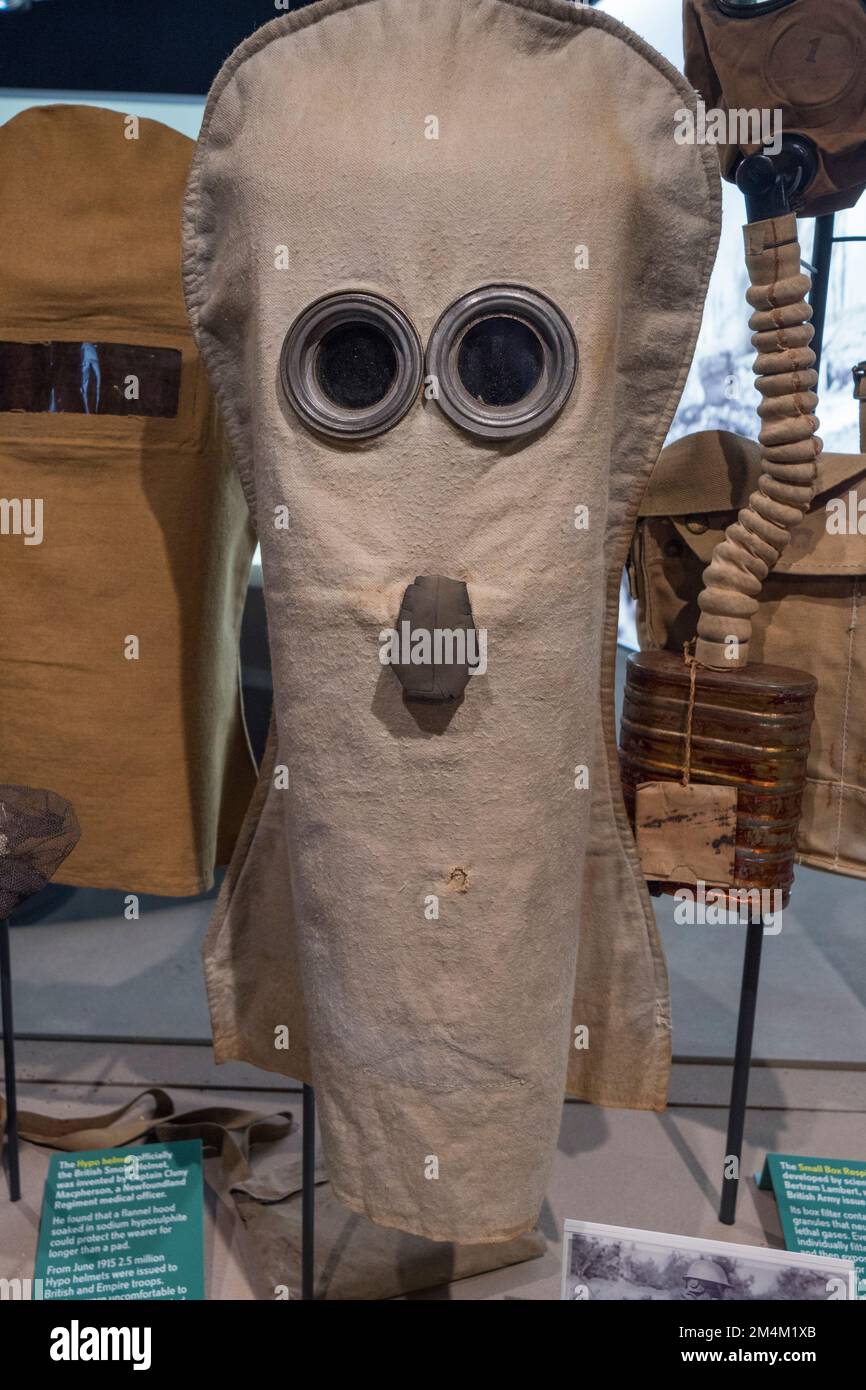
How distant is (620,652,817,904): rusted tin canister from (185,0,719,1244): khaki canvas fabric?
0.23 m

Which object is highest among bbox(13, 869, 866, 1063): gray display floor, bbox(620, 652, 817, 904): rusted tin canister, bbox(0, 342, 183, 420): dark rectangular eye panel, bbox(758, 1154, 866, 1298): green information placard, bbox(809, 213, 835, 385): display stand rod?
bbox(809, 213, 835, 385): display stand rod

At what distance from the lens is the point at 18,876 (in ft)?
5.08

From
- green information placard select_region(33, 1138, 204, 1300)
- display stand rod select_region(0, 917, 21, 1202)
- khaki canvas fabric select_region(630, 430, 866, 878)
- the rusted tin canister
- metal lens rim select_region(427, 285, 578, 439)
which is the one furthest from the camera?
display stand rod select_region(0, 917, 21, 1202)

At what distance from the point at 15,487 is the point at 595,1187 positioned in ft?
4.82

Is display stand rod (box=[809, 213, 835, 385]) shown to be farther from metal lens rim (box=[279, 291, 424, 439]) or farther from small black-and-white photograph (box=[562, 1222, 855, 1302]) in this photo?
small black-and-white photograph (box=[562, 1222, 855, 1302])

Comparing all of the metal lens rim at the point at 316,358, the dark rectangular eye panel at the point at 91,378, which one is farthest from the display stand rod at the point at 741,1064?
the dark rectangular eye panel at the point at 91,378

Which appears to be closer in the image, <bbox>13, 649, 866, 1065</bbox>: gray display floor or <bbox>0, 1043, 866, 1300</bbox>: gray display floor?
<bbox>0, 1043, 866, 1300</bbox>: gray display floor

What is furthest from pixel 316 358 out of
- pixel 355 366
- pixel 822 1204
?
pixel 822 1204

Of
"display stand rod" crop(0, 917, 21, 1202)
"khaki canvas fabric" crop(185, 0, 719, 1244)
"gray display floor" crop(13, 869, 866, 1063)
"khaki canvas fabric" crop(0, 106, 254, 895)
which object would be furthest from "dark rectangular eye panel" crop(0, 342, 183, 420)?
"gray display floor" crop(13, 869, 866, 1063)

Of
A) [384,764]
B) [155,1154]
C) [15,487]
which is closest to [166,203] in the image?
[15,487]

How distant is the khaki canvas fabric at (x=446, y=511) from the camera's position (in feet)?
3.61

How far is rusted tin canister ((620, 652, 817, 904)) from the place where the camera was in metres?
1.38

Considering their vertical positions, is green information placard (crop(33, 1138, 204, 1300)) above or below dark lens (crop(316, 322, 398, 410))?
below

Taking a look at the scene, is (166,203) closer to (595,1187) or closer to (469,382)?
(469,382)
